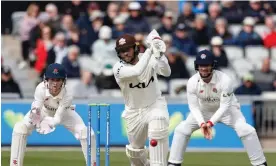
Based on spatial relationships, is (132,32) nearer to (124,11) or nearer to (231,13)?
(124,11)

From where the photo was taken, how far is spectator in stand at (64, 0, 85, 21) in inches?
816

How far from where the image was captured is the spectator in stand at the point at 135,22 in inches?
774

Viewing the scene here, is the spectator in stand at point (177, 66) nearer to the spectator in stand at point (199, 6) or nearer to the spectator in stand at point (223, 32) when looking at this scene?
the spectator in stand at point (223, 32)

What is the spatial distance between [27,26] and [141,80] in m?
9.14

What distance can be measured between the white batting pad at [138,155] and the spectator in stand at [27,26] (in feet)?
27.1

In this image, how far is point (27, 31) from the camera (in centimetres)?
2047

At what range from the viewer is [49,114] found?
1270 cm

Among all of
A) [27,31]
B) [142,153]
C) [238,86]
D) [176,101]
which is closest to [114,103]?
[176,101]

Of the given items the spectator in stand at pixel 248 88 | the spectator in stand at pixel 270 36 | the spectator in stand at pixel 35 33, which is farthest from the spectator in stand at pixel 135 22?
the spectator in stand at pixel 248 88

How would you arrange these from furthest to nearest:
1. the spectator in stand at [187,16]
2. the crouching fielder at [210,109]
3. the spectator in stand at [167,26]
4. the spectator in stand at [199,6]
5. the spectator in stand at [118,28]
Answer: the spectator in stand at [199,6] → the spectator in stand at [187,16] → the spectator in stand at [167,26] → the spectator in stand at [118,28] → the crouching fielder at [210,109]

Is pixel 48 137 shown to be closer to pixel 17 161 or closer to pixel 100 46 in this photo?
pixel 100 46

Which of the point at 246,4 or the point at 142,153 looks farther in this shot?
the point at 246,4

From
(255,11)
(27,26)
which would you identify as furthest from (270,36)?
(27,26)

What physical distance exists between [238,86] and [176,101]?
1.76 metres
